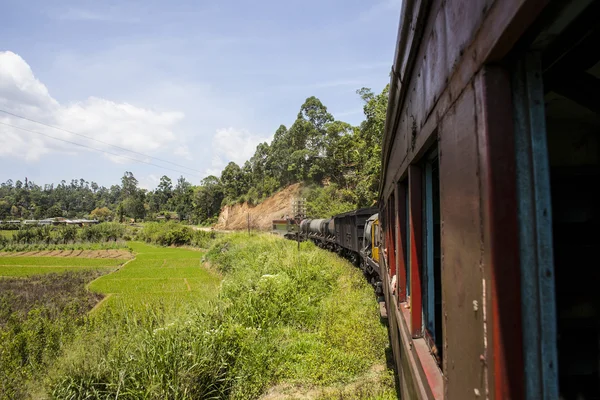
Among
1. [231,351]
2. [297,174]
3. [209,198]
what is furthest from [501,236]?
[209,198]

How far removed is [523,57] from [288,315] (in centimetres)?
853

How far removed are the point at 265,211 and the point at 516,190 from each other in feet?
169

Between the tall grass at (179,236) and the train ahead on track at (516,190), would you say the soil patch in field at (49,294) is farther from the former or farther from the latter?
the tall grass at (179,236)

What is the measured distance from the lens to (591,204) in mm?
1223

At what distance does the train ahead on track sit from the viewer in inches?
33.2

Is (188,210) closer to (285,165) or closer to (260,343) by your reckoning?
(285,165)

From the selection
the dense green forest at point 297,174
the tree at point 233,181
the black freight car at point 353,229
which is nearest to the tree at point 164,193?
the dense green forest at point 297,174

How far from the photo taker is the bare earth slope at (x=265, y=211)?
48656 millimetres

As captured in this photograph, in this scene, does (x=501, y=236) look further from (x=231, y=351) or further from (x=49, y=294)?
(x=49, y=294)

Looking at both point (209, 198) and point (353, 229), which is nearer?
point (353, 229)

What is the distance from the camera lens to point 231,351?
6391 millimetres

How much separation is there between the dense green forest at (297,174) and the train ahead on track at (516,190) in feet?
73.1

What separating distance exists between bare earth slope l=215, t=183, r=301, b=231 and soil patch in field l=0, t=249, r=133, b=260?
17854 millimetres

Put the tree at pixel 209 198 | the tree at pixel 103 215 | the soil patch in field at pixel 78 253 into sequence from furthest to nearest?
1. the tree at pixel 103 215
2. the tree at pixel 209 198
3. the soil patch in field at pixel 78 253
